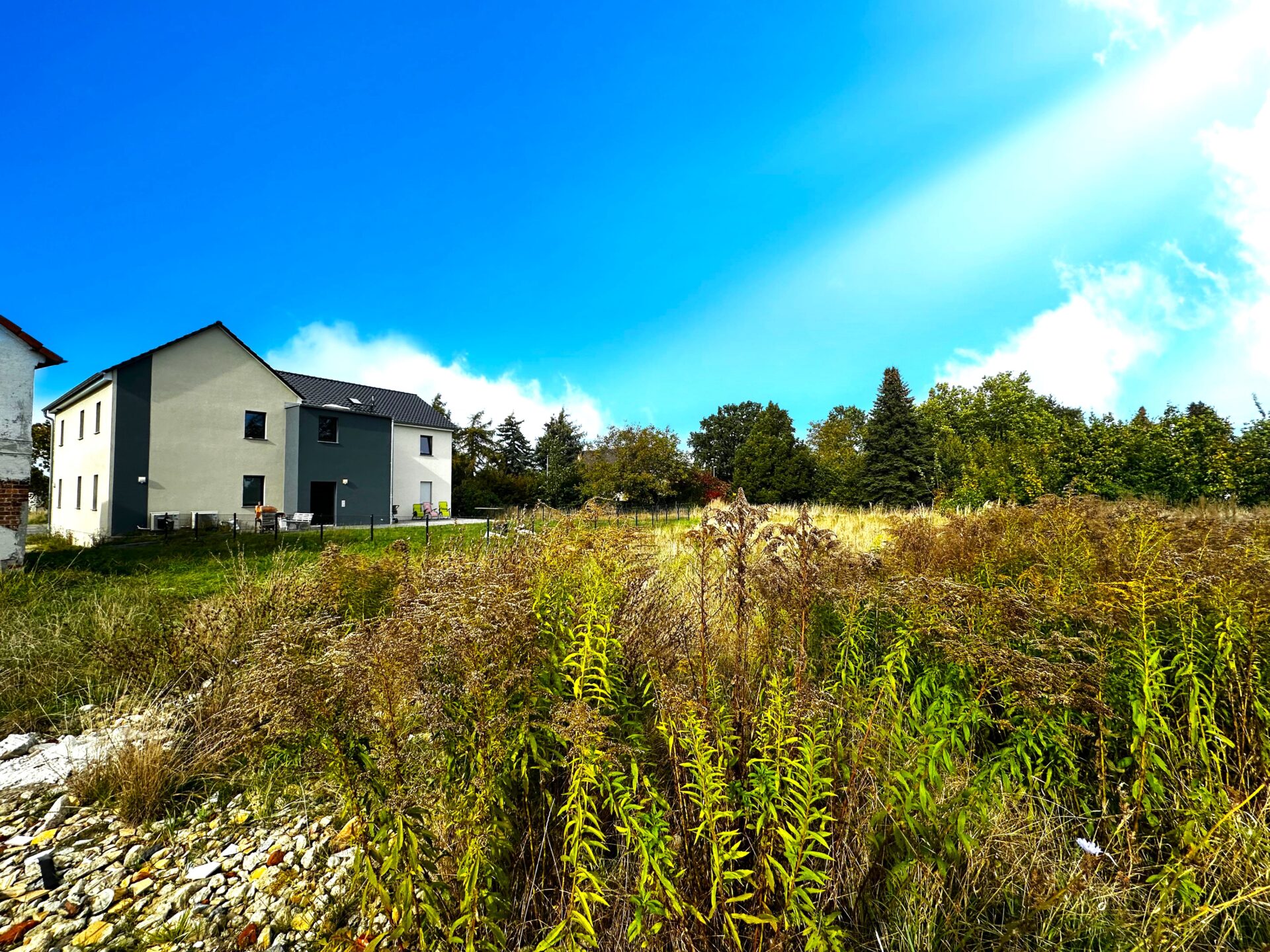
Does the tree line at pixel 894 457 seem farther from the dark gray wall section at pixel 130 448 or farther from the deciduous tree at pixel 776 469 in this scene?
the dark gray wall section at pixel 130 448

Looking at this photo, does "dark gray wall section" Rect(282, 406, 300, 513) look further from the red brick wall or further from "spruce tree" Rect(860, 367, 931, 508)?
"spruce tree" Rect(860, 367, 931, 508)

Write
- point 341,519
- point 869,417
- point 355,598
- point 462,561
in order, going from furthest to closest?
point 869,417, point 341,519, point 355,598, point 462,561

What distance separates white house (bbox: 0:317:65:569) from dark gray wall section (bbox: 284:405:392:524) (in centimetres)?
1186

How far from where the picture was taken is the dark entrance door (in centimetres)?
2314

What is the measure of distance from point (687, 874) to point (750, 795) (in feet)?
1.09

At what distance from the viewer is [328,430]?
23.7 m

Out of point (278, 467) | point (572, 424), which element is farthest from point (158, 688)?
point (572, 424)

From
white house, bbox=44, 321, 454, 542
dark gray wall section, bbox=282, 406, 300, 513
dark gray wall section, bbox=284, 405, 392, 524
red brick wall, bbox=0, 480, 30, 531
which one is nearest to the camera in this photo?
red brick wall, bbox=0, 480, 30, 531

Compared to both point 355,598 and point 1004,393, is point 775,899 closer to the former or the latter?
point 355,598

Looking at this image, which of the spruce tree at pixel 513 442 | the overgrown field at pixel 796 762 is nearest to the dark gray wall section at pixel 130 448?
the overgrown field at pixel 796 762

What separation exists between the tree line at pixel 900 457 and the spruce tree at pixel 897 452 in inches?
2.8

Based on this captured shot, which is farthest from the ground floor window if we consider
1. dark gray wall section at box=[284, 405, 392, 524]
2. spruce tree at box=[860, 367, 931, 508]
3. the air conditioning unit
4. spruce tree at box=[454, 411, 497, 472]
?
spruce tree at box=[860, 367, 931, 508]

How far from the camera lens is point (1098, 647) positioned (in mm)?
2473

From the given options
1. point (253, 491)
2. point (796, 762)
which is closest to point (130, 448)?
point (253, 491)
